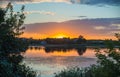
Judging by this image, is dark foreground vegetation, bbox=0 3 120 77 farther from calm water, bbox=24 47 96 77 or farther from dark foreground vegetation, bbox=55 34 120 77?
calm water, bbox=24 47 96 77

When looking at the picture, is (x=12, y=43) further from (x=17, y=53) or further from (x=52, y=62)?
(x=52, y=62)

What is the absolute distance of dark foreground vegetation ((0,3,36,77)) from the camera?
30.8 ft

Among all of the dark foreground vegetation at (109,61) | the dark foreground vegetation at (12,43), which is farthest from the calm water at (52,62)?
the dark foreground vegetation at (109,61)

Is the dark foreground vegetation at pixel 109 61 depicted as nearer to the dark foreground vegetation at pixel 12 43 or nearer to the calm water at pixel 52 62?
the dark foreground vegetation at pixel 12 43

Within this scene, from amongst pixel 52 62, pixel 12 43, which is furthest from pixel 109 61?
pixel 52 62

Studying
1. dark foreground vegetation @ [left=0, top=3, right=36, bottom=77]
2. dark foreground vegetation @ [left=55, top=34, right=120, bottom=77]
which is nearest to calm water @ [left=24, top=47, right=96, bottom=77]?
dark foreground vegetation @ [left=0, top=3, right=36, bottom=77]

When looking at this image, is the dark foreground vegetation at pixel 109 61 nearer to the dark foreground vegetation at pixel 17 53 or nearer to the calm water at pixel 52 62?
the dark foreground vegetation at pixel 17 53

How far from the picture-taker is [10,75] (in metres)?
8.77

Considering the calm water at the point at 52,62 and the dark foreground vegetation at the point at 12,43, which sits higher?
the dark foreground vegetation at the point at 12,43

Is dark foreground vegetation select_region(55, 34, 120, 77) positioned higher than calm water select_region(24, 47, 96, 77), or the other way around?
dark foreground vegetation select_region(55, 34, 120, 77)

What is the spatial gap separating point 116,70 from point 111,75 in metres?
0.14

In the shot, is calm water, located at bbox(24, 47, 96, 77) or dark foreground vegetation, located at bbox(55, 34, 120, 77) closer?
dark foreground vegetation, located at bbox(55, 34, 120, 77)

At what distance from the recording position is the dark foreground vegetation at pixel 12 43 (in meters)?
9.38

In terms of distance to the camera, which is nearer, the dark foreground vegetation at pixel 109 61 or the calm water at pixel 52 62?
the dark foreground vegetation at pixel 109 61
